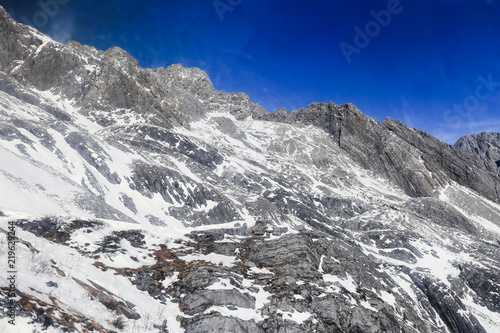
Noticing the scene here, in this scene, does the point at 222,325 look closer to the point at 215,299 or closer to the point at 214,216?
the point at 215,299

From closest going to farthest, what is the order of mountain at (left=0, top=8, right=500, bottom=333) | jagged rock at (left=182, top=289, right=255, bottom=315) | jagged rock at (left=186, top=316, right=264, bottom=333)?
jagged rock at (left=186, top=316, right=264, bottom=333), mountain at (left=0, top=8, right=500, bottom=333), jagged rock at (left=182, top=289, right=255, bottom=315)

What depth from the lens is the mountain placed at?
46.5ft

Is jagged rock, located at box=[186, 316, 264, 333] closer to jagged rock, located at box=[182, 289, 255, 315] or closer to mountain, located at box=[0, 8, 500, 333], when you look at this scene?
mountain, located at box=[0, 8, 500, 333]

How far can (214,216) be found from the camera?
5269cm

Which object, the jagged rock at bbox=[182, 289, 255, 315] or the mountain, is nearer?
the mountain

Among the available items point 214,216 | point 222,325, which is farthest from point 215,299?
point 214,216

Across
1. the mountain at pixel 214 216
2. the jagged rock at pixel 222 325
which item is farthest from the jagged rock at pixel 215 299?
the jagged rock at pixel 222 325

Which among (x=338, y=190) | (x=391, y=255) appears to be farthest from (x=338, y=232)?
(x=338, y=190)

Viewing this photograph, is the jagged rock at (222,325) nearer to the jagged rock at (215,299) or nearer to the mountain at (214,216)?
the mountain at (214,216)

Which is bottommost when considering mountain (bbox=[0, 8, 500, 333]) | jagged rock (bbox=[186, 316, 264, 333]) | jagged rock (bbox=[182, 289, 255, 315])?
jagged rock (bbox=[186, 316, 264, 333])

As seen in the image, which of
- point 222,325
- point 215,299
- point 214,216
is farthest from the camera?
point 214,216

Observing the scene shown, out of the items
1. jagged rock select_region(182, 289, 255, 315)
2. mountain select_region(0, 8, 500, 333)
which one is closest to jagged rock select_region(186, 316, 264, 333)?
mountain select_region(0, 8, 500, 333)

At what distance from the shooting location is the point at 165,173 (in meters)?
58.8

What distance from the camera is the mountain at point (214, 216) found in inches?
558
